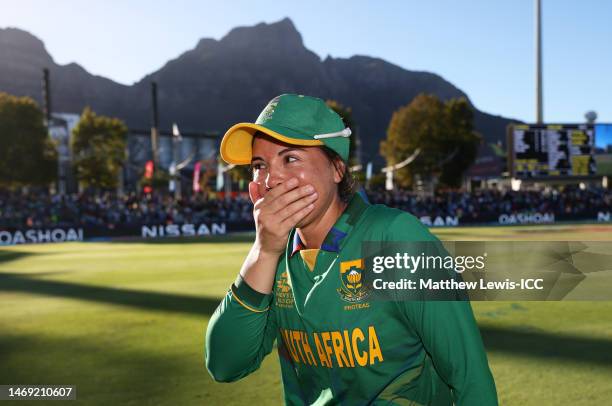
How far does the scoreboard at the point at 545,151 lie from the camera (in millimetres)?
37000

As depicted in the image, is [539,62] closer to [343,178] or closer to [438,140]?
[438,140]

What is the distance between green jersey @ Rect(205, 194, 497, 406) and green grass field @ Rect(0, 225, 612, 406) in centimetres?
310

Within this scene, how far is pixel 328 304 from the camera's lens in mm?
1931

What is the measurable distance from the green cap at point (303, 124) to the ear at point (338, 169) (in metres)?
0.03

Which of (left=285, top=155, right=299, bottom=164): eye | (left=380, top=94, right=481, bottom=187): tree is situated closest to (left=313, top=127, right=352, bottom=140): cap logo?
(left=285, top=155, right=299, bottom=164): eye

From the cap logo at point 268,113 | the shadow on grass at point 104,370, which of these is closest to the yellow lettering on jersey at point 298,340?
the cap logo at point 268,113

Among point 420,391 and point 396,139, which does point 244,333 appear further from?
point 396,139

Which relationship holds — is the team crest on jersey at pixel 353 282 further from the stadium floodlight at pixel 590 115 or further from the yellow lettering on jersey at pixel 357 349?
the stadium floodlight at pixel 590 115

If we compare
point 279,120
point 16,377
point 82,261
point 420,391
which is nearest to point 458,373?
point 420,391

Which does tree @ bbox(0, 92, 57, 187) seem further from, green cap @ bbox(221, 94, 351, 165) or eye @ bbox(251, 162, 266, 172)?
green cap @ bbox(221, 94, 351, 165)

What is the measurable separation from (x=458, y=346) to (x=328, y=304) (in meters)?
0.47

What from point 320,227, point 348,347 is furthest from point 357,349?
point 320,227

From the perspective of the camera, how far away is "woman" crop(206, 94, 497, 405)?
5.74 feet

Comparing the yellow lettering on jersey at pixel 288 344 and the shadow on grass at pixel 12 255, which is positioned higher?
the yellow lettering on jersey at pixel 288 344
